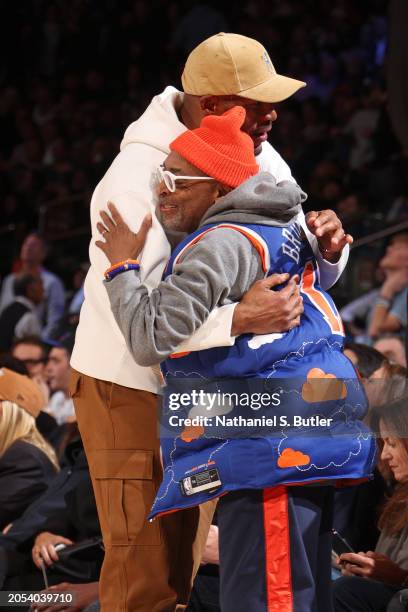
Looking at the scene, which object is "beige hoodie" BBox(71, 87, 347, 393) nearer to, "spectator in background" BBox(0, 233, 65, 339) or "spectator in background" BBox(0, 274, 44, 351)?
"spectator in background" BBox(0, 274, 44, 351)

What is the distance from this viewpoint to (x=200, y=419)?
235 centimetres

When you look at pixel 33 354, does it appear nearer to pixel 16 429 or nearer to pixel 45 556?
pixel 16 429

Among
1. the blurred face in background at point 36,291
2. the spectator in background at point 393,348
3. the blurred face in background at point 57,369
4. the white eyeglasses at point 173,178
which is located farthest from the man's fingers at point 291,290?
the blurred face in background at point 36,291

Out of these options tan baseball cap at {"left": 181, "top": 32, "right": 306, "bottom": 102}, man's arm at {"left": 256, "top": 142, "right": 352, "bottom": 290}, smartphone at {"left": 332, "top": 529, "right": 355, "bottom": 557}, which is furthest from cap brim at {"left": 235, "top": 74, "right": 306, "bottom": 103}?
smartphone at {"left": 332, "top": 529, "right": 355, "bottom": 557}

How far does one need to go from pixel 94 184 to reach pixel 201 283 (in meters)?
8.05

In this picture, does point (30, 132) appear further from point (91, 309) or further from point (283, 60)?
point (91, 309)

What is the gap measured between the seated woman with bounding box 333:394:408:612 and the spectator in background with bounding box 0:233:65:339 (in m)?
5.21

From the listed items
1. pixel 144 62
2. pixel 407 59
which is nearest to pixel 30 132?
pixel 144 62

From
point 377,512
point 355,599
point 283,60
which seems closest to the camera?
point 355,599

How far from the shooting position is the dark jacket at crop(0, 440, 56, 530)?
4.42m

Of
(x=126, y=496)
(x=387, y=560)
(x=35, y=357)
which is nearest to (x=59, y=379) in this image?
(x=35, y=357)

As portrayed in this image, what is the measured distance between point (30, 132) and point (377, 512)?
8330mm

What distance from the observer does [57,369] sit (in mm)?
6230

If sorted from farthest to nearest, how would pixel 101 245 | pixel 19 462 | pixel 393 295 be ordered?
pixel 393 295 < pixel 19 462 < pixel 101 245
